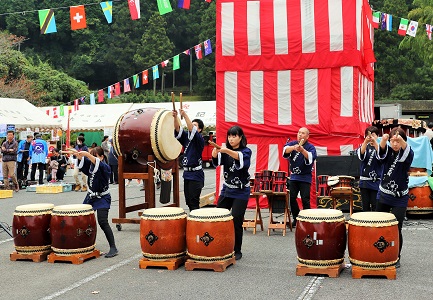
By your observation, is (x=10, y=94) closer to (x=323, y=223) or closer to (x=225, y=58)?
(x=225, y=58)

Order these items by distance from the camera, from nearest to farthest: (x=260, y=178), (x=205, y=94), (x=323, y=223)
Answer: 1. (x=323, y=223)
2. (x=260, y=178)
3. (x=205, y=94)

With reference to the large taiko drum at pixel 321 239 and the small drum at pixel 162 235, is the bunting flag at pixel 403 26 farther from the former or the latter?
the small drum at pixel 162 235

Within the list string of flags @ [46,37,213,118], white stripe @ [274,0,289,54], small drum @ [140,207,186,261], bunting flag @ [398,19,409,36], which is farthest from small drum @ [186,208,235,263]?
bunting flag @ [398,19,409,36]

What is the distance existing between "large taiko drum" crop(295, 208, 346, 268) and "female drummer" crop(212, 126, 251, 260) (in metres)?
1.01

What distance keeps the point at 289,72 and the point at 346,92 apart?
1.22 metres

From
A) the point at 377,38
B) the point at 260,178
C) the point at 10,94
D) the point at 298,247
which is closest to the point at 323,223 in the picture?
the point at 298,247

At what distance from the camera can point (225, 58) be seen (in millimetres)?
11977

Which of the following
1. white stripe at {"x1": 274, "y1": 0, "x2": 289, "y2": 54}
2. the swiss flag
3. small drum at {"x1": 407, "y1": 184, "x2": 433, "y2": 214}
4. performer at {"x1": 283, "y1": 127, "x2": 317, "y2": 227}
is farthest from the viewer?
the swiss flag

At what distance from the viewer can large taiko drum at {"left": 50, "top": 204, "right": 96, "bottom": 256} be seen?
6.98 meters

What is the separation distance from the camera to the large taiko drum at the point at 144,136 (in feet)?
30.4

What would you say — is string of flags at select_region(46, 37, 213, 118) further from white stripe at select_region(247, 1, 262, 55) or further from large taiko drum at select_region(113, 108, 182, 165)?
large taiko drum at select_region(113, 108, 182, 165)

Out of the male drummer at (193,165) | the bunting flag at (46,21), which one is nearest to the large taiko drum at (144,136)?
the male drummer at (193,165)

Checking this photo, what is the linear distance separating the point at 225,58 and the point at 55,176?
342 inches

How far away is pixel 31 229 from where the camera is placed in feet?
23.4
